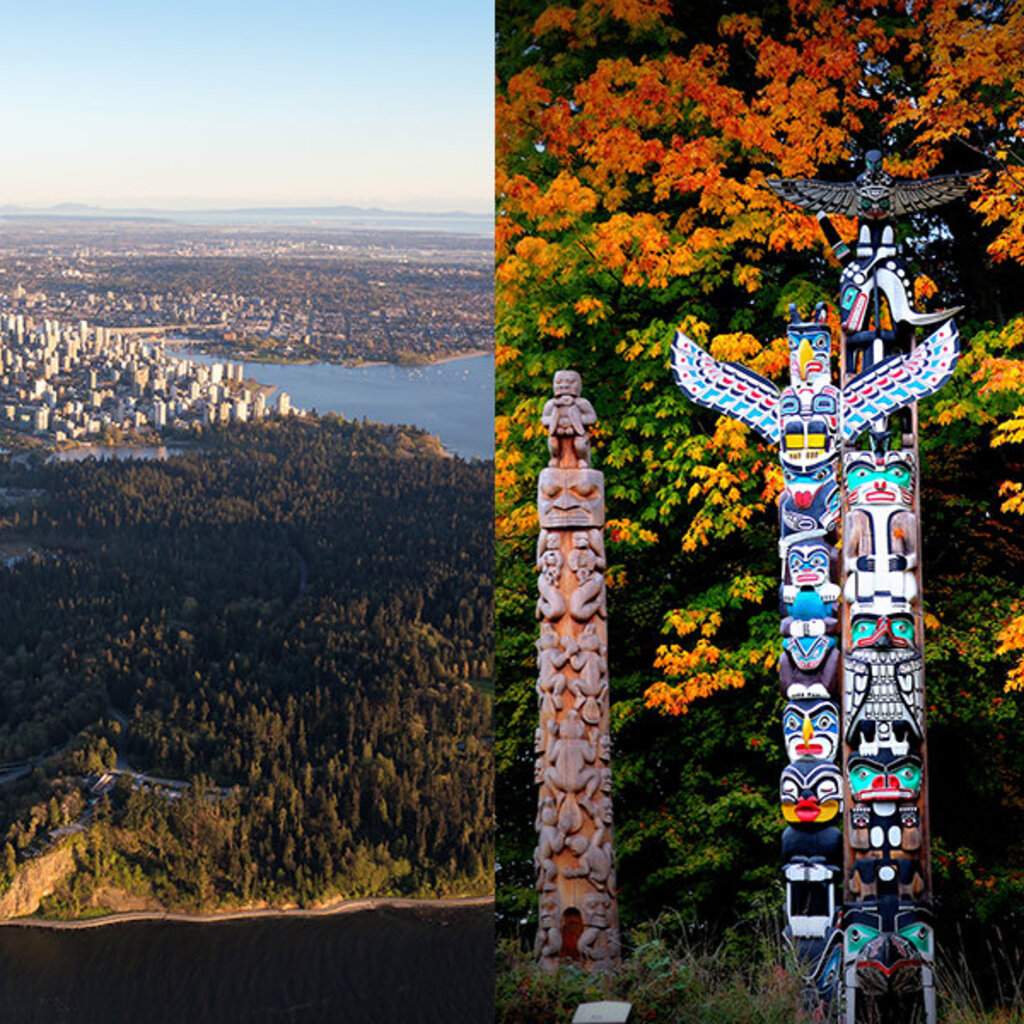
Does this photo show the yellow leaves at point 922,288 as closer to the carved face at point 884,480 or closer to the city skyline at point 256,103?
the carved face at point 884,480

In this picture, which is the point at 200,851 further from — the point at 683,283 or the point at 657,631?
the point at 683,283

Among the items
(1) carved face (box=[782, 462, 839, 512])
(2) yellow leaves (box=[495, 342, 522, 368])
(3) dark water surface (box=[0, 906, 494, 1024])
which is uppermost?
(2) yellow leaves (box=[495, 342, 522, 368])

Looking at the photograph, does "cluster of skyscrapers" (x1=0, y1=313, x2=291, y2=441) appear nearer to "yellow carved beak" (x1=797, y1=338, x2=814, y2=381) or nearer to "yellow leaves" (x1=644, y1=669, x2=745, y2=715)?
"yellow leaves" (x1=644, y1=669, x2=745, y2=715)

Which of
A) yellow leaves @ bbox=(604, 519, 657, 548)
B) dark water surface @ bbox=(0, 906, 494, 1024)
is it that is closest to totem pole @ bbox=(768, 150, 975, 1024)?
yellow leaves @ bbox=(604, 519, 657, 548)

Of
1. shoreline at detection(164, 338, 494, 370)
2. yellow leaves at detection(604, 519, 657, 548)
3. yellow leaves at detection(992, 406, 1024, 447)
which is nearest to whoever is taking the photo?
yellow leaves at detection(992, 406, 1024, 447)

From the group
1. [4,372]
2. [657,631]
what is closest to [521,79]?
[657,631]

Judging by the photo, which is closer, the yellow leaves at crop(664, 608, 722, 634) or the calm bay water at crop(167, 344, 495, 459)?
the yellow leaves at crop(664, 608, 722, 634)

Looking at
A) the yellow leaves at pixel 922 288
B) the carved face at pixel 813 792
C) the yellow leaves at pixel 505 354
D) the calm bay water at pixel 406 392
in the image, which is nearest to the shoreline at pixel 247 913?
the calm bay water at pixel 406 392
